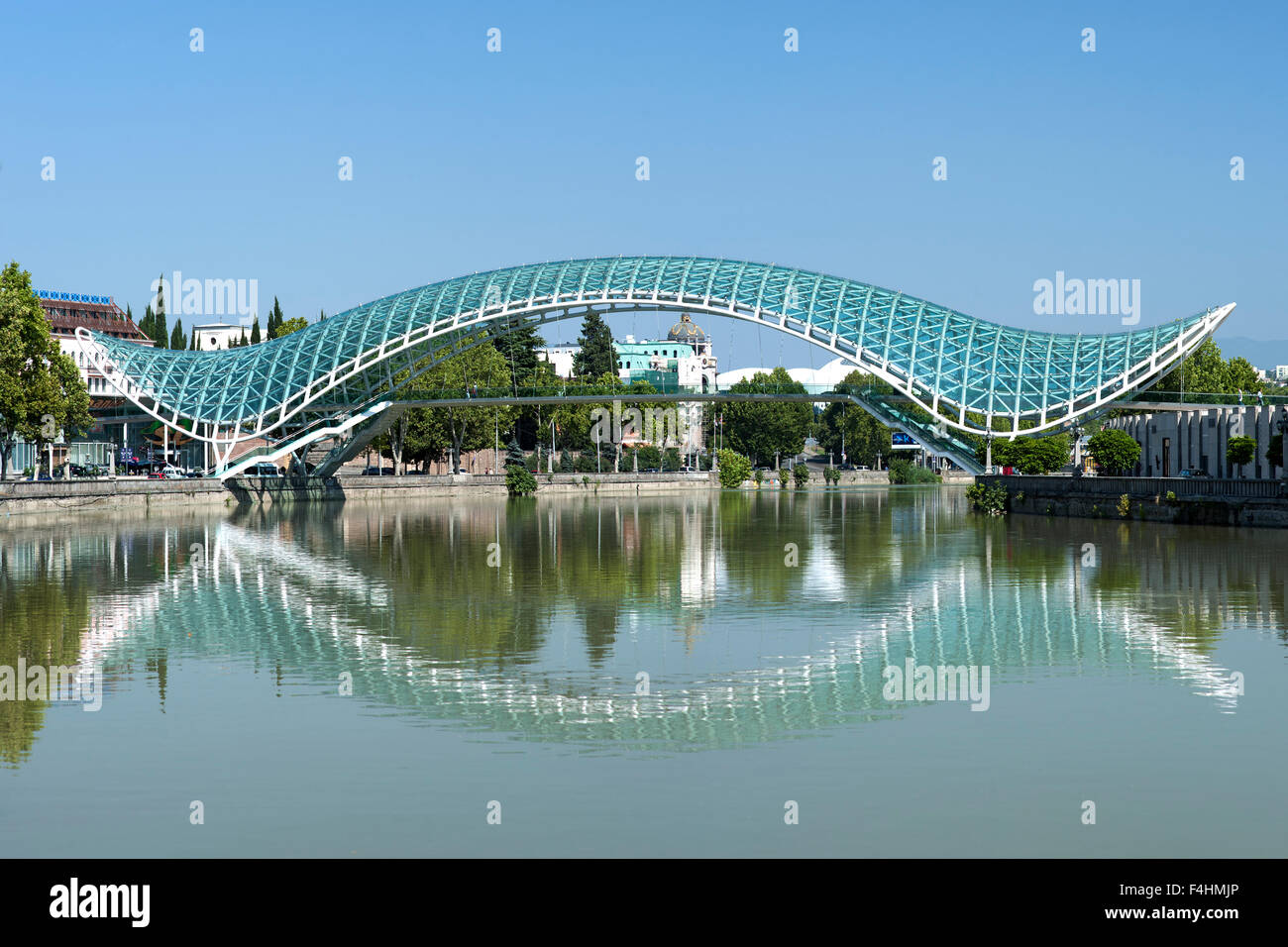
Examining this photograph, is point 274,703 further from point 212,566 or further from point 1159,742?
point 212,566

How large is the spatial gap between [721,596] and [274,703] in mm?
12569

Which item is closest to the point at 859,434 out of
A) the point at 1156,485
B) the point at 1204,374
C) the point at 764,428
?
the point at 764,428

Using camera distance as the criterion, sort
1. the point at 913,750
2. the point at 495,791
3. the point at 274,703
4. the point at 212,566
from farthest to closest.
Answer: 1. the point at 212,566
2. the point at 274,703
3. the point at 913,750
4. the point at 495,791

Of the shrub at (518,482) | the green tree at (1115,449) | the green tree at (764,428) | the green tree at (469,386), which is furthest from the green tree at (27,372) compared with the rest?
the green tree at (764,428)

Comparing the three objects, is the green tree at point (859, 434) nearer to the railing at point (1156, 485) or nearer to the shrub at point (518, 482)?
the shrub at point (518, 482)

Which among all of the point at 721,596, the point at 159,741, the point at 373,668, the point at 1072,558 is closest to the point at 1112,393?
Answer: the point at 1072,558

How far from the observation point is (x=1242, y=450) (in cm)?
5403

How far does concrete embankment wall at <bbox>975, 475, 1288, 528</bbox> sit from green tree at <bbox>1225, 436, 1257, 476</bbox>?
3.52m

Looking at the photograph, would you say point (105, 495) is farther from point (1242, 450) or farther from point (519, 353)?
point (519, 353)

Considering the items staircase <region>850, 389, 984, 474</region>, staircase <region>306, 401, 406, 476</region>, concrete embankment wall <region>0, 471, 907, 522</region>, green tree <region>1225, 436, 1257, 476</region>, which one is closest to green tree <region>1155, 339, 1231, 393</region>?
staircase <region>850, 389, 984, 474</region>

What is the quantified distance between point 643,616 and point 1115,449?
4513cm

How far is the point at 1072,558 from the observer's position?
118 feet

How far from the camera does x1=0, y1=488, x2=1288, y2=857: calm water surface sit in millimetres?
11516

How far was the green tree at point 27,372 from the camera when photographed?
58781mm
